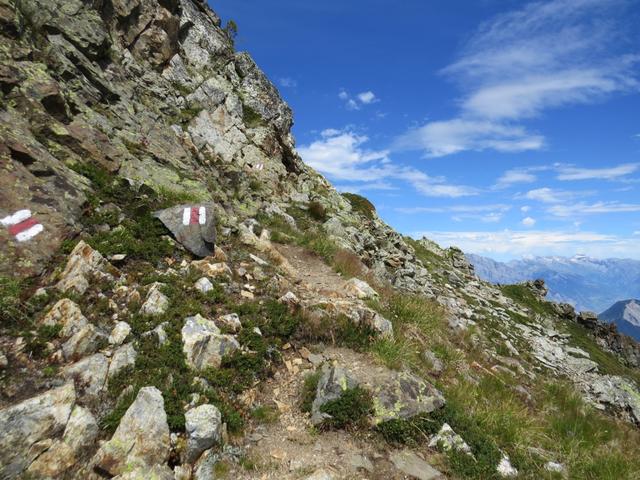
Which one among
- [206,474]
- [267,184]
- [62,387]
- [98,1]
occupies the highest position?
[98,1]

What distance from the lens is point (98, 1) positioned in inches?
798

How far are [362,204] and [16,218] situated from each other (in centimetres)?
3665

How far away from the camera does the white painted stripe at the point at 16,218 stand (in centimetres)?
880

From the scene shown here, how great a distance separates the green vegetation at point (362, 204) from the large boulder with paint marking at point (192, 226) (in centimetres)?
2938

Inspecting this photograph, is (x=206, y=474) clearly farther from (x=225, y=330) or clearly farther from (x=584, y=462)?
(x=584, y=462)

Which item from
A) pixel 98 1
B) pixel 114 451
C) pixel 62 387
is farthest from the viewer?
pixel 98 1

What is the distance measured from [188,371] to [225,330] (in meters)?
1.46

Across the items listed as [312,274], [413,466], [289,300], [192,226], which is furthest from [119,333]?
[312,274]

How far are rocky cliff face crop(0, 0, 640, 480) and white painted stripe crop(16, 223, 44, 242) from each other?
0.04 m

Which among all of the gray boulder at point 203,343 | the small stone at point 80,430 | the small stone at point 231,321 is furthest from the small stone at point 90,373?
the small stone at point 231,321

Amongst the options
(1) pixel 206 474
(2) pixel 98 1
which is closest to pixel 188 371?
(1) pixel 206 474

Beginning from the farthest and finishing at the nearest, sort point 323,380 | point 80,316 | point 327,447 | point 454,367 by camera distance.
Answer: point 454,367 < point 323,380 < point 80,316 < point 327,447

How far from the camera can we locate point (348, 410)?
7.77 meters

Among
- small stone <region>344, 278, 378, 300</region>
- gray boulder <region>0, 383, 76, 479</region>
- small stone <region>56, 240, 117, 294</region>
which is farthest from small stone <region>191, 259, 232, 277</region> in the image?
gray boulder <region>0, 383, 76, 479</region>
